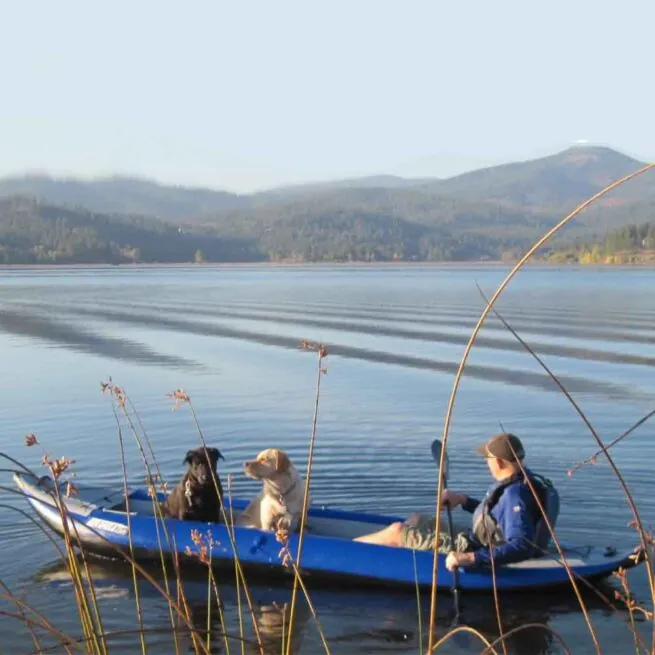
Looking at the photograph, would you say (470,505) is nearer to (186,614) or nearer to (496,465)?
(496,465)

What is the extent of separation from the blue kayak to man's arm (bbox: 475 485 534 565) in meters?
0.23

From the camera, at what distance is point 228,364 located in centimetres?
2358

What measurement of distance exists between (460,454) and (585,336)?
1815cm

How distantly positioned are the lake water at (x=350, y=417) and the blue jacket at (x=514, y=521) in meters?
0.53

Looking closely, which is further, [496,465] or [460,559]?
[460,559]

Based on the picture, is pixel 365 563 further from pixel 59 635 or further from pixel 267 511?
pixel 59 635

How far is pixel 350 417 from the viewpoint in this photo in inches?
629

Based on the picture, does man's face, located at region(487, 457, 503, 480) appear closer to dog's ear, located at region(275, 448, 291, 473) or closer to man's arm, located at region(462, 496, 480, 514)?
man's arm, located at region(462, 496, 480, 514)

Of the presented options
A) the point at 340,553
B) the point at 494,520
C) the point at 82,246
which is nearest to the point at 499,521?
the point at 494,520

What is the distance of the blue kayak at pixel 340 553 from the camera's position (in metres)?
7.83

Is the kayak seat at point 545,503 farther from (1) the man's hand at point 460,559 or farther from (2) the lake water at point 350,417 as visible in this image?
(2) the lake water at point 350,417

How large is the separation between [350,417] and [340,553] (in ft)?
25.6

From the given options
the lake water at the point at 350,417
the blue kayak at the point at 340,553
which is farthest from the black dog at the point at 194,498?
the lake water at the point at 350,417

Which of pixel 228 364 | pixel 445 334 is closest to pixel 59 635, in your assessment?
pixel 228 364
